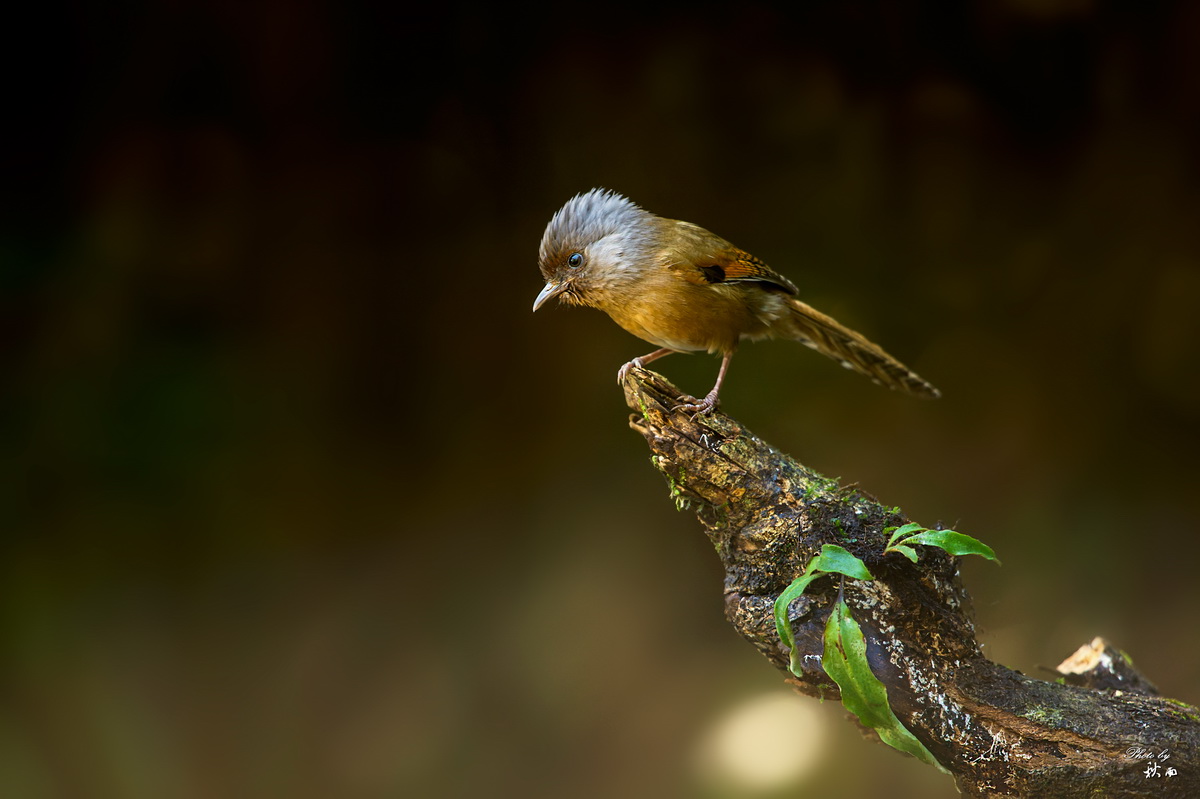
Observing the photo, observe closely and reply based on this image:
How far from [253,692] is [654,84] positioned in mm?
3181

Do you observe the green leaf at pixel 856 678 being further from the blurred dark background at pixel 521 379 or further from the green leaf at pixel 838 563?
the blurred dark background at pixel 521 379

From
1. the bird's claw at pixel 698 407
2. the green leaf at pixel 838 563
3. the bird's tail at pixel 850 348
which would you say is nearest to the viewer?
the green leaf at pixel 838 563

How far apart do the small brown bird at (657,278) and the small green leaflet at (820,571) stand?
71 centimetres

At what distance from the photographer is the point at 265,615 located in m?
3.72

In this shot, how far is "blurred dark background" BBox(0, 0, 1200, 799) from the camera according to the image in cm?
347

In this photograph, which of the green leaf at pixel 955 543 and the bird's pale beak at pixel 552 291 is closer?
the green leaf at pixel 955 543

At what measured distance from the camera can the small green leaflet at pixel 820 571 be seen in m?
2.07

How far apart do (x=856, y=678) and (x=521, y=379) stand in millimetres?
2180

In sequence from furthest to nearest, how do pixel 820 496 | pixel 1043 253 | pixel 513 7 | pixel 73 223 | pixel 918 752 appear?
1. pixel 1043 253
2. pixel 513 7
3. pixel 73 223
4. pixel 820 496
5. pixel 918 752

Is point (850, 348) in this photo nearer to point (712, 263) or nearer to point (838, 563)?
point (712, 263)

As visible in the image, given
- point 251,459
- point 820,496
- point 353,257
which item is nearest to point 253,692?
point 251,459

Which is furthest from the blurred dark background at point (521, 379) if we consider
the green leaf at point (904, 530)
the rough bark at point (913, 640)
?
the green leaf at point (904, 530)

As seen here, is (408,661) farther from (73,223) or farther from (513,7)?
(513,7)

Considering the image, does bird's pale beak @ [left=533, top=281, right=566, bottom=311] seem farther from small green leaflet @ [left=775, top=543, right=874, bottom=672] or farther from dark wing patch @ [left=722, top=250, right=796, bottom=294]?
small green leaflet @ [left=775, top=543, right=874, bottom=672]
